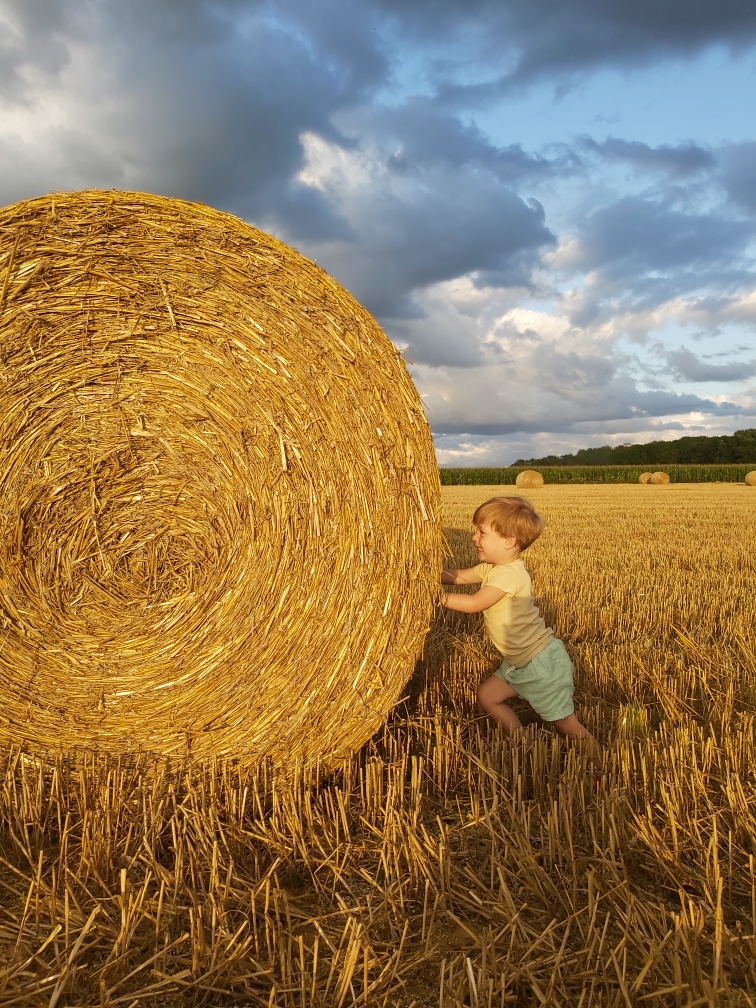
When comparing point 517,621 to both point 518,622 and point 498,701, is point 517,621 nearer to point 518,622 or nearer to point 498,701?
point 518,622

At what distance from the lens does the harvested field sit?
73.8 inches

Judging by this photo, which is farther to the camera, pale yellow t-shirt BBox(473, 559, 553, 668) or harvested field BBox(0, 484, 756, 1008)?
pale yellow t-shirt BBox(473, 559, 553, 668)

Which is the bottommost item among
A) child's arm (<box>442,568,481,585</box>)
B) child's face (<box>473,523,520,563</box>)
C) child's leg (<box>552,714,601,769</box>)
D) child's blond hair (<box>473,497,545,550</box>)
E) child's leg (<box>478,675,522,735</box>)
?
child's leg (<box>552,714,601,769</box>)

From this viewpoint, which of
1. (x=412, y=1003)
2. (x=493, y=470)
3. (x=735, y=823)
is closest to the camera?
(x=412, y=1003)

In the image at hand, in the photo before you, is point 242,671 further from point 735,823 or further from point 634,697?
point 634,697

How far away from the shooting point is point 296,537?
9.88 ft

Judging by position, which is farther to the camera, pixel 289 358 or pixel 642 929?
pixel 289 358

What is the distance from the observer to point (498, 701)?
3.70 meters

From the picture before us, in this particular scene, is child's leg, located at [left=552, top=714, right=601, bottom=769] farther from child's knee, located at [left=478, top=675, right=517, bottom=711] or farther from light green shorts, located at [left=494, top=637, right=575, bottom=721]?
child's knee, located at [left=478, top=675, right=517, bottom=711]

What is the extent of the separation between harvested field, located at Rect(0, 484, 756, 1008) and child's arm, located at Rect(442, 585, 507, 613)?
53 cm

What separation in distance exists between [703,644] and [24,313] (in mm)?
4376

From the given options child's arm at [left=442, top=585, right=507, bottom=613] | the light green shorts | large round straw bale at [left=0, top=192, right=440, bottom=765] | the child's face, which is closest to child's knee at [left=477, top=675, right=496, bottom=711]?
the light green shorts

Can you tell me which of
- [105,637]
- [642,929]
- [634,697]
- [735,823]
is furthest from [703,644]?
[105,637]

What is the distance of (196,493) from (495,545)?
1386 mm
